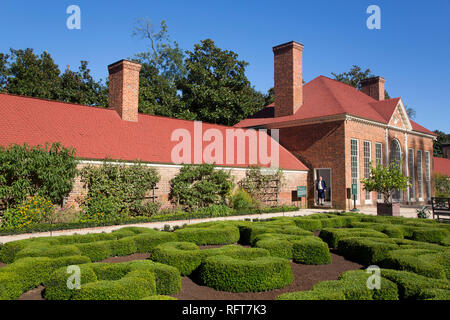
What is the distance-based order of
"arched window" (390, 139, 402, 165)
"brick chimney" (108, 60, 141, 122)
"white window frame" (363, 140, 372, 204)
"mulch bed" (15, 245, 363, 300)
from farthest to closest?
1. "arched window" (390, 139, 402, 165)
2. "white window frame" (363, 140, 372, 204)
3. "brick chimney" (108, 60, 141, 122)
4. "mulch bed" (15, 245, 363, 300)

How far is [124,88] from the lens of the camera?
19469 mm

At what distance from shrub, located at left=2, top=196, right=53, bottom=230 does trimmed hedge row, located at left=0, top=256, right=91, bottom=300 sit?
654cm

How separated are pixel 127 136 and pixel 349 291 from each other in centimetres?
1534

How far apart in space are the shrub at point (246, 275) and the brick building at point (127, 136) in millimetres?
9910

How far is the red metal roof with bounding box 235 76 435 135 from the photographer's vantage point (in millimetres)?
24064

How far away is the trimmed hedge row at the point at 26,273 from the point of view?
17.0 ft

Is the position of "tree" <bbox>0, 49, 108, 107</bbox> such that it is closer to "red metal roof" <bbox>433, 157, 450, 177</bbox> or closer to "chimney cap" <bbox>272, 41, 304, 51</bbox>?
"chimney cap" <bbox>272, 41, 304, 51</bbox>

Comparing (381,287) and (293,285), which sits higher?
(381,287)

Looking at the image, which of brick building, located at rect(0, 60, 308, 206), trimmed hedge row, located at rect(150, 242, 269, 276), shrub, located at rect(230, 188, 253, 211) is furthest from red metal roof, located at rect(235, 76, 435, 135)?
trimmed hedge row, located at rect(150, 242, 269, 276)

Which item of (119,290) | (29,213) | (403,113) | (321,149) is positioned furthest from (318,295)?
(403,113)

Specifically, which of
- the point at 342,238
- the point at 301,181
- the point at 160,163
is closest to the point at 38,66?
the point at 160,163

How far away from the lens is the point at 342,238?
29.0ft

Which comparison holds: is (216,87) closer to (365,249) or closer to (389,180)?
(389,180)

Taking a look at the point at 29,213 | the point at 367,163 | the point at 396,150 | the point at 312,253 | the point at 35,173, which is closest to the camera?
the point at 312,253
